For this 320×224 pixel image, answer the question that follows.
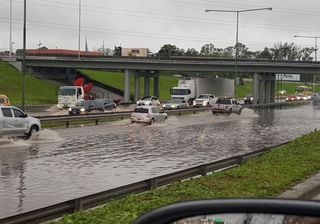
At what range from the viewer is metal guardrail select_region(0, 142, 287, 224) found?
28.7ft

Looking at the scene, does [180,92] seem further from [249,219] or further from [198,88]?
[249,219]

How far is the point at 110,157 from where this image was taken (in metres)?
22.3

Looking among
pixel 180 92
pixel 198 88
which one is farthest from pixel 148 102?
pixel 198 88

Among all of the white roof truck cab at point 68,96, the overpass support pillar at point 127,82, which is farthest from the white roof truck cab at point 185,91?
the white roof truck cab at point 68,96

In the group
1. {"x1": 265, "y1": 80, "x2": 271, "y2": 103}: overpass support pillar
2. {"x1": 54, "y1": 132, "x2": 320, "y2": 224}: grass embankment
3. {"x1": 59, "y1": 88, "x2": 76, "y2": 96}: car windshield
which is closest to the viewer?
{"x1": 54, "y1": 132, "x2": 320, "y2": 224}: grass embankment

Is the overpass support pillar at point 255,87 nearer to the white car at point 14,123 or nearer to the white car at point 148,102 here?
the white car at point 148,102

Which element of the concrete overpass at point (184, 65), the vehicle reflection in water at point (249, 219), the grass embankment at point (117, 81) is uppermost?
the concrete overpass at point (184, 65)

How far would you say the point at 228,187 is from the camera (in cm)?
1269

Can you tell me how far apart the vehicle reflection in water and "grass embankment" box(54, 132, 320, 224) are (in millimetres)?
5658

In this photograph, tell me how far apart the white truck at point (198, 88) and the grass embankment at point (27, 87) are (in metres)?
18.7

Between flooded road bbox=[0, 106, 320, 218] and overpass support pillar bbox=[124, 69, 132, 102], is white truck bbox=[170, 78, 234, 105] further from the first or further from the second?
flooded road bbox=[0, 106, 320, 218]

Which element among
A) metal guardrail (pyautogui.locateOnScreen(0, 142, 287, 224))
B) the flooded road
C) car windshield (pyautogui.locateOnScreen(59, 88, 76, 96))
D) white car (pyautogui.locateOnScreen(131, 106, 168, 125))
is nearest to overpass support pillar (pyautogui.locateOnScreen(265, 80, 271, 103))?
car windshield (pyautogui.locateOnScreen(59, 88, 76, 96))

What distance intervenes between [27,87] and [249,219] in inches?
3620

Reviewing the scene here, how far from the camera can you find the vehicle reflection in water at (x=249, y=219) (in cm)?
277
